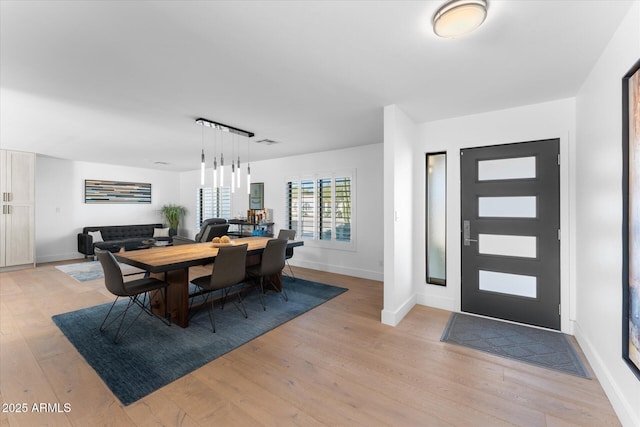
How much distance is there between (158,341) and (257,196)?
437 centimetres

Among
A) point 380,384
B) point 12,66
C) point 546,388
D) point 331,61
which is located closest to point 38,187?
point 12,66

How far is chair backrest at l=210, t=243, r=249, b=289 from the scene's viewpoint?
2910mm

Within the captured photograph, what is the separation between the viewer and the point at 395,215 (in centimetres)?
309

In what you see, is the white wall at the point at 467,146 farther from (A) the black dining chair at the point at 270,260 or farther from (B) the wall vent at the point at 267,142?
(B) the wall vent at the point at 267,142

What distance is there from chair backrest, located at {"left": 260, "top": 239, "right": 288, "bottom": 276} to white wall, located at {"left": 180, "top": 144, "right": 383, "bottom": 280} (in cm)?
193

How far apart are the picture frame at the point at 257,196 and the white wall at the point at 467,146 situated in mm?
3972

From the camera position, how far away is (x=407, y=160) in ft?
11.4

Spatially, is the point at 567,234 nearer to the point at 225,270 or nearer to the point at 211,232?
the point at 225,270

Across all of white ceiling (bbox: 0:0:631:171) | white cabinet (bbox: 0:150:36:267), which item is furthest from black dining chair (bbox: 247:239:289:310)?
white cabinet (bbox: 0:150:36:267)

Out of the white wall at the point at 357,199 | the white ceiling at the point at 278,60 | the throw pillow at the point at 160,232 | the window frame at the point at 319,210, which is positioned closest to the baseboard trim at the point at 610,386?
the white ceiling at the point at 278,60

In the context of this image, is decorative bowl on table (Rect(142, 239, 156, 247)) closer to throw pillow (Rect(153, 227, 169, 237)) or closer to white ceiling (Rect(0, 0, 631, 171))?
throw pillow (Rect(153, 227, 169, 237))

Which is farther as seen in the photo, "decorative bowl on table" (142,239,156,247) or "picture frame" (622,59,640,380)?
"decorative bowl on table" (142,239,156,247)

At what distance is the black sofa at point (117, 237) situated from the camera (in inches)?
250

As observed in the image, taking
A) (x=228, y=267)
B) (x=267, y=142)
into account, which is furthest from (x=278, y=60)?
(x=267, y=142)
